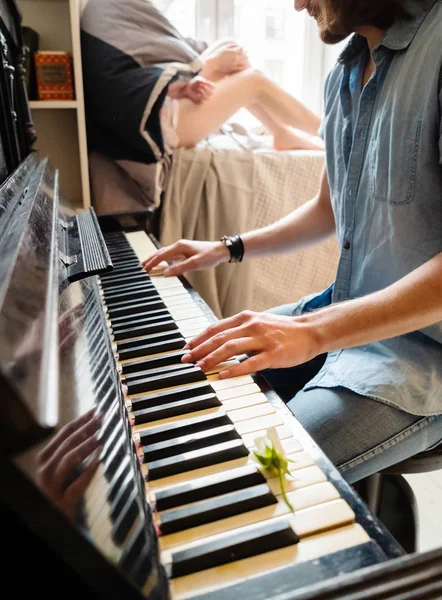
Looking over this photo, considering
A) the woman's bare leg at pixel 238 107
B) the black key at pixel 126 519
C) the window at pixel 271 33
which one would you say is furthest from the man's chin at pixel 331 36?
the window at pixel 271 33

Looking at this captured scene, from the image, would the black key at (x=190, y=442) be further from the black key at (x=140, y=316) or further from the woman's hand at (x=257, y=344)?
the black key at (x=140, y=316)

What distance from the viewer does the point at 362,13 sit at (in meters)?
0.93

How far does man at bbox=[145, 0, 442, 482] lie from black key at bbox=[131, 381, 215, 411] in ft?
0.17

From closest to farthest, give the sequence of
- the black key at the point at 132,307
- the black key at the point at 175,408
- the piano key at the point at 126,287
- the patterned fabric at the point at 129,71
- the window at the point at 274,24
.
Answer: the black key at the point at 175,408, the black key at the point at 132,307, the piano key at the point at 126,287, the patterned fabric at the point at 129,71, the window at the point at 274,24

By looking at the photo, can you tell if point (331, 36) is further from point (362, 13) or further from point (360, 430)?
point (360, 430)

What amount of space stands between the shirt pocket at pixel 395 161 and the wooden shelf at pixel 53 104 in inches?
47.2

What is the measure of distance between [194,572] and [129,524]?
0.07 m

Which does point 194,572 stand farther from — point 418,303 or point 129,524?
point 418,303

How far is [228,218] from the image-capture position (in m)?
2.06

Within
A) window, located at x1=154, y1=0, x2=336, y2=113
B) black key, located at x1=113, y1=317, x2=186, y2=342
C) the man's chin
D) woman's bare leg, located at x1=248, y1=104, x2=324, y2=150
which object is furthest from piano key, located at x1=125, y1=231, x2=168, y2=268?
window, located at x1=154, y1=0, x2=336, y2=113

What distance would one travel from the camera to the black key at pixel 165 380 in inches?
28.3

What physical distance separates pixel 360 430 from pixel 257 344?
22cm

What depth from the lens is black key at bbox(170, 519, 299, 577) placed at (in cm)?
44

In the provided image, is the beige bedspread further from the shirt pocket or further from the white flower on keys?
the white flower on keys
